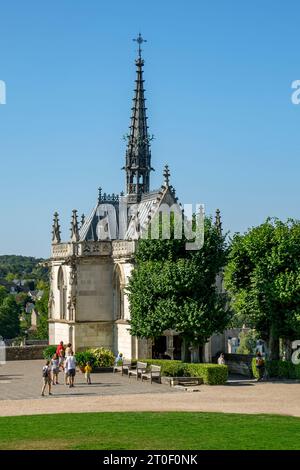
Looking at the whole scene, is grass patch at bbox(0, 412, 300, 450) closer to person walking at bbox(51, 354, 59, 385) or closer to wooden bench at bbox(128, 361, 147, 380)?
person walking at bbox(51, 354, 59, 385)

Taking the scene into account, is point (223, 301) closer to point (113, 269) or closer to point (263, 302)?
point (263, 302)

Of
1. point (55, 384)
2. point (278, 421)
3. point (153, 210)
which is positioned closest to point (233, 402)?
point (278, 421)

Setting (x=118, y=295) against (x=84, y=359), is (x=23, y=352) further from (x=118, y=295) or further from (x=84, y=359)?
(x=84, y=359)

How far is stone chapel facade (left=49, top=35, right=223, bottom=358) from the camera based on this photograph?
6166 cm

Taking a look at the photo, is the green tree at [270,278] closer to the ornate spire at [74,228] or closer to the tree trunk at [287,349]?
the tree trunk at [287,349]

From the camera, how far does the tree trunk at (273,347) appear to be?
53041 mm

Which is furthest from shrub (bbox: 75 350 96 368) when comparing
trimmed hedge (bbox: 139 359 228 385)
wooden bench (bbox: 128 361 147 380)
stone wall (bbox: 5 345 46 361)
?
stone wall (bbox: 5 345 46 361)

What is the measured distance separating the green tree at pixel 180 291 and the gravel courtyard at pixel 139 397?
3.44m

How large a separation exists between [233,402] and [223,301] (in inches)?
513

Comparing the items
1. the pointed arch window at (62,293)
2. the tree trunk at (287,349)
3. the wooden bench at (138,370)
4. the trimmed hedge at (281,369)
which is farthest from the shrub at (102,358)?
the pointed arch window at (62,293)

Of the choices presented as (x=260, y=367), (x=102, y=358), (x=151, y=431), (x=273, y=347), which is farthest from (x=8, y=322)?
(x=151, y=431)

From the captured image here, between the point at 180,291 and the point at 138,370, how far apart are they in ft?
16.5

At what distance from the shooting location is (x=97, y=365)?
5544cm

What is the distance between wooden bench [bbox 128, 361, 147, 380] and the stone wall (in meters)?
15.1
